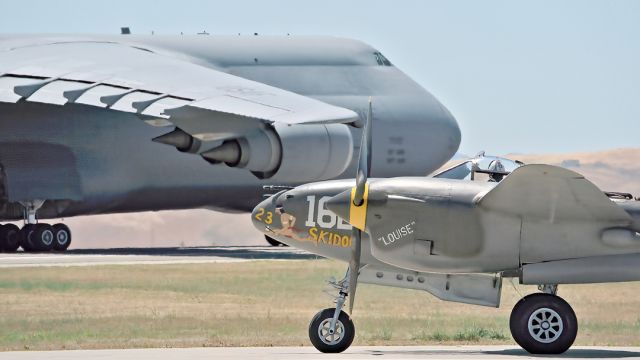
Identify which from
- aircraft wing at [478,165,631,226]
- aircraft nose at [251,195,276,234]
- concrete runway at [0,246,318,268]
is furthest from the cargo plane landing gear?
aircraft wing at [478,165,631,226]

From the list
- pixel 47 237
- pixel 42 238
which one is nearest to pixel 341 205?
pixel 42 238

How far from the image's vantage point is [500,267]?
16.5 metres

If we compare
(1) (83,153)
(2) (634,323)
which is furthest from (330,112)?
(1) (83,153)

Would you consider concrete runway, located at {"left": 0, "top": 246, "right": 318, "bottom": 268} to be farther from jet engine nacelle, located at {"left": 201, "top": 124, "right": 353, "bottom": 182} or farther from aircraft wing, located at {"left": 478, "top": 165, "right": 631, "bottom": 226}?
aircraft wing, located at {"left": 478, "top": 165, "right": 631, "bottom": 226}

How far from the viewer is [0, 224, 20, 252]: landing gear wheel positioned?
38.8 m

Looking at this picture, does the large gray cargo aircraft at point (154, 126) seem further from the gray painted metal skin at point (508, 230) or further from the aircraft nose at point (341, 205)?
the gray painted metal skin at point (508, 230)

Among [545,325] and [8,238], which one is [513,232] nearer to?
[545,325]

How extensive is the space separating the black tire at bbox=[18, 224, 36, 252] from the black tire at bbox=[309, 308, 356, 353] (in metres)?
22.6

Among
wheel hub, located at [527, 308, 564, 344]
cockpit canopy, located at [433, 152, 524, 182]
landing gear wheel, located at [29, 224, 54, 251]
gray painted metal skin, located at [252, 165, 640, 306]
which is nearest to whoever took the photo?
wheel hub, located at [527, 308, 564, 344]

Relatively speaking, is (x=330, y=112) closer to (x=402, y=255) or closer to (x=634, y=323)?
(x=402, y=255)

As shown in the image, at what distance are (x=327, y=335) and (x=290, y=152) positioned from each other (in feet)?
23.3

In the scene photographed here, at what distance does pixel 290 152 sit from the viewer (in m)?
23.5

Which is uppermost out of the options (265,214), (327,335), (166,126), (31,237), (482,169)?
(482,169)

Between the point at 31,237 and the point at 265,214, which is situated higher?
the point at 265,214
